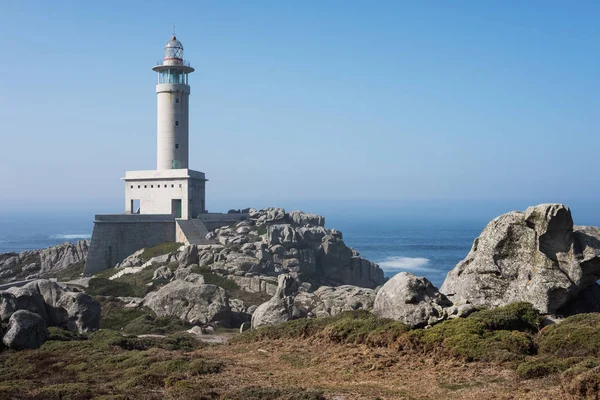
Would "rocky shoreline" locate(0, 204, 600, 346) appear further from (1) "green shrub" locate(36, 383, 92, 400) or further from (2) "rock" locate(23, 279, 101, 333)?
(1) "green shrub" locate(36, 383, 92, 400)

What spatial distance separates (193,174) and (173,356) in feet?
142

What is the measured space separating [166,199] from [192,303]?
28.6 metres

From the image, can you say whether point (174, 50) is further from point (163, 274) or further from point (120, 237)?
point (163, 274)

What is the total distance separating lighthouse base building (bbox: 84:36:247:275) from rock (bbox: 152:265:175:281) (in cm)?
921

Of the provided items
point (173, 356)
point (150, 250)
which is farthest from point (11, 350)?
point (150, 250)

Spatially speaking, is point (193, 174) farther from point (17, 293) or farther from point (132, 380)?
point (132, 380)

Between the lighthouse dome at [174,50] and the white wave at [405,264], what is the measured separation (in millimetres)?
44271

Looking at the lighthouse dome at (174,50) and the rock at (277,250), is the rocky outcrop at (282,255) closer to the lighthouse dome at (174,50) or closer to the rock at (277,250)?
the rock at (277,250)

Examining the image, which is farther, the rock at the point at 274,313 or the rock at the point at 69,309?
the rock at the point at 69,309

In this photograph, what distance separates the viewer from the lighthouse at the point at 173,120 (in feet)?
214

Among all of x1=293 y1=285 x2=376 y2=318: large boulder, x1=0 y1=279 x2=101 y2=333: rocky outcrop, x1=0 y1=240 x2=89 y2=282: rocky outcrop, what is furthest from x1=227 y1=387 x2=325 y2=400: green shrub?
x1=0 y1=240 x2=89 y2=282: rocky outcrop

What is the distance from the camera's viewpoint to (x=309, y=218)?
69.4 m

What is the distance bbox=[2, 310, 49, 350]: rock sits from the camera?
912 inches

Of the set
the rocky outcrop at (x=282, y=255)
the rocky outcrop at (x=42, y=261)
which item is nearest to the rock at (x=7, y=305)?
the rocky outcrop at (x=282, y=255)
